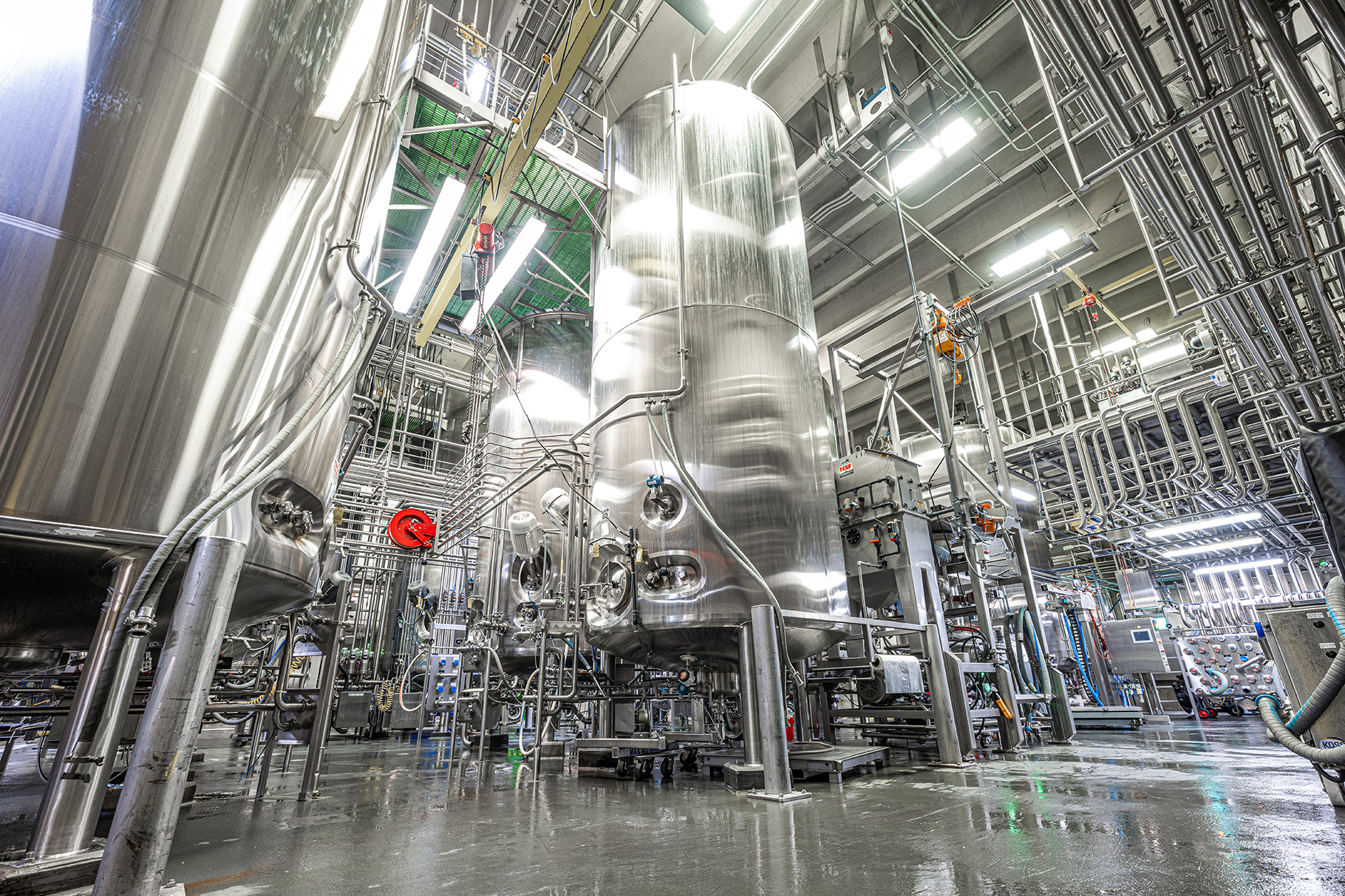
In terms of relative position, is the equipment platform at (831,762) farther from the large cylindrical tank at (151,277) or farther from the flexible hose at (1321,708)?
the large cylindrical tank at (151,277)

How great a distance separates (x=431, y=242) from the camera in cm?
665

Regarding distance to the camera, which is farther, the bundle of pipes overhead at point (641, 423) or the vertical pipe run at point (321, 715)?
the vertical pipe run at point (321, 715)

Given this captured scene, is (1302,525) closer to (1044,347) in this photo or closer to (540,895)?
(1044,347)

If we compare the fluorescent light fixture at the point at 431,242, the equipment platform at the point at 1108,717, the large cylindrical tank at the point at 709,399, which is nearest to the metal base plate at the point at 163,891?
the large cylindrical tank at the point at 709,399

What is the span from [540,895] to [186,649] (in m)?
1.29

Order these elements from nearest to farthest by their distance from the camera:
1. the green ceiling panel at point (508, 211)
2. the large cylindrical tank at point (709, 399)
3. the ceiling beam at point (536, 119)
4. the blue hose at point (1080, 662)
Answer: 1. the large cylindrical tank at point (709, 399)
2. the ceiling beam at point (536, 119)
3. the green ceiling panel at point (508, 211)
4. the blue hose at point (1080, 662)

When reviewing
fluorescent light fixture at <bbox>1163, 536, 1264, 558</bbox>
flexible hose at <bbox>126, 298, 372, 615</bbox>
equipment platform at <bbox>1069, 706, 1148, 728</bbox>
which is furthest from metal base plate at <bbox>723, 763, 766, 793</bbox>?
fluorescent light fixture at <bbox>1163, 536, 1264, 558</bbox>

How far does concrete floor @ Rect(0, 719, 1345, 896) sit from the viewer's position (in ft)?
6.21

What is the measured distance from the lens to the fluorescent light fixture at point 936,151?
24.9 feet

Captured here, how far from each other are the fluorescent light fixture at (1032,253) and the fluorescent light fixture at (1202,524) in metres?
5.37

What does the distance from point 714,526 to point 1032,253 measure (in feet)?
25.4

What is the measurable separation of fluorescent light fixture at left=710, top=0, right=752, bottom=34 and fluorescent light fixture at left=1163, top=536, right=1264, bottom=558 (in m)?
12.6

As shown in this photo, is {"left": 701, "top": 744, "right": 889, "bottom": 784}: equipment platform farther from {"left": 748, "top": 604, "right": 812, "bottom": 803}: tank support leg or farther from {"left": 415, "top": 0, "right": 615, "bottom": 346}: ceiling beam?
{"left": 415, "top": 0, "right": 615, "bottom": 346}: ceiling beam

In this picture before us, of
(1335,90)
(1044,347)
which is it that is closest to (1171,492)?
(1044,347)
